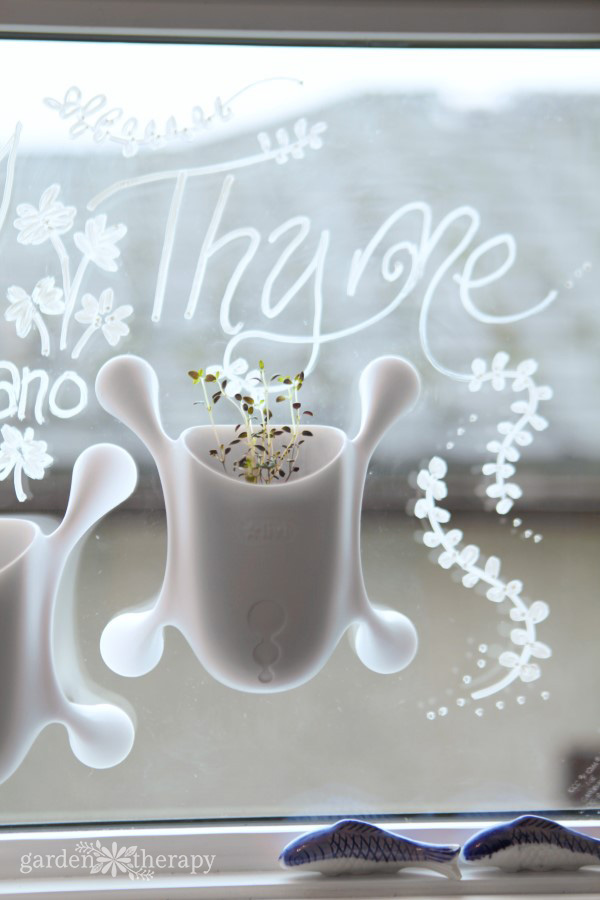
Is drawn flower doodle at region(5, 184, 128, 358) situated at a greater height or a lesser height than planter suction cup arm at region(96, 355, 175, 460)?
greater

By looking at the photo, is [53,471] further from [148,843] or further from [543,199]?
[543,199]

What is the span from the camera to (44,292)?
1.23 metres

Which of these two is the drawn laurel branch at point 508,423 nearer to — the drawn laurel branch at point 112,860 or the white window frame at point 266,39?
the white window frame at point 266,39

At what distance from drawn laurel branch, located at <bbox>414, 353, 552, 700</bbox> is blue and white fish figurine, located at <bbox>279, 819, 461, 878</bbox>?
229 millimetres

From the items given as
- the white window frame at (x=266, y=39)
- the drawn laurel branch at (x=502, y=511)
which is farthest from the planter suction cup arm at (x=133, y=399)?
the white window frame at (x=266, y=39)

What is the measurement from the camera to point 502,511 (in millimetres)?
1291

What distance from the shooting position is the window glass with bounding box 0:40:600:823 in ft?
4.06

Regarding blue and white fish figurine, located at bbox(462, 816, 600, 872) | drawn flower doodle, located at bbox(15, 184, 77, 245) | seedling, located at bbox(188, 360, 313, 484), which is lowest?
blue and white fish figurine, located at bbox(462, 816, 600, 872)

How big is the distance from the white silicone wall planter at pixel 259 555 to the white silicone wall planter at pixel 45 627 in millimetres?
71

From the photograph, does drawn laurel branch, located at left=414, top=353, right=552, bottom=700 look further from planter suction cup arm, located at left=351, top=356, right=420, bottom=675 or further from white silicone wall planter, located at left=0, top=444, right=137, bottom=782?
white silicone wall planter, located at left=0, top=444, right=137, bottom=782

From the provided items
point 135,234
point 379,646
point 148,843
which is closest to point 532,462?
point 379,646

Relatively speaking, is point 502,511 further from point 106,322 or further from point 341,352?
point 106,322

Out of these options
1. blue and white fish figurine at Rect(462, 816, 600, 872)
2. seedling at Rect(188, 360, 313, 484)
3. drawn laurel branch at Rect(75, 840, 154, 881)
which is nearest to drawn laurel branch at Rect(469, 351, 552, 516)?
seedling at Rect(188, 360, 313, 484)

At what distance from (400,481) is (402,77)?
0.59 meters
